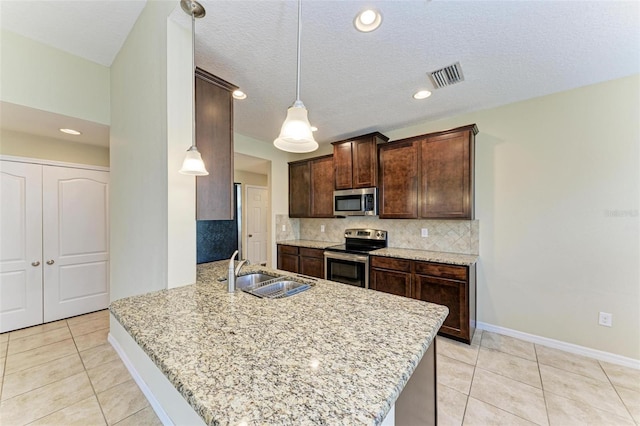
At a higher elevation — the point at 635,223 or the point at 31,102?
the point at 31,102

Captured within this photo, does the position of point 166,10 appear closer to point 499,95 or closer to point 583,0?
point 583,0

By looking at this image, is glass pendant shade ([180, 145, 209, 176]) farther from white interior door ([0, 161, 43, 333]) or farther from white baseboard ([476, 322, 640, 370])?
white baseboard ([476, 322, 640, 370])

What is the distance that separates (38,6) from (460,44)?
3105 millimetres

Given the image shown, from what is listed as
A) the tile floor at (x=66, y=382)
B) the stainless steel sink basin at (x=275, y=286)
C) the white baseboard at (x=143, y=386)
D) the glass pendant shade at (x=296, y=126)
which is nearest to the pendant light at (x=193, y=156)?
the glass pendant shade at (x=296, y=126)

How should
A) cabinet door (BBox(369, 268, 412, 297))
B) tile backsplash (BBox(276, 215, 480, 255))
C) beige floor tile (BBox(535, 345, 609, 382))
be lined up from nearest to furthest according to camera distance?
beige floor tile (BBox(535, 345, 609, 382))
cabinet door (BBox(369, 268, 412, 297))
tile backsplash (BBox(276, 215, 480, 255))

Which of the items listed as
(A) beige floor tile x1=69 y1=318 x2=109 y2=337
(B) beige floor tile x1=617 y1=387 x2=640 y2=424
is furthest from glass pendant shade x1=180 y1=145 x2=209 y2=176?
(B) beige floor tile x1=617 y1=387 x2=640 y2=424

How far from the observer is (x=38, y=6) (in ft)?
5.77

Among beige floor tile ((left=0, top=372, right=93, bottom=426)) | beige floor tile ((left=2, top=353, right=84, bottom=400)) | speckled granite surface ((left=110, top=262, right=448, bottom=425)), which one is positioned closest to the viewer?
speckled granite surface ((left=110, top=262, right=448, bottom=425))

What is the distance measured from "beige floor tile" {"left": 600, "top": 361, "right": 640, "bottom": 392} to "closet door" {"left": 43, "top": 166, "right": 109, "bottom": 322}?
224 inches

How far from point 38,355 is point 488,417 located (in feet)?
12.9

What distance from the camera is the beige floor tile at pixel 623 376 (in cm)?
195

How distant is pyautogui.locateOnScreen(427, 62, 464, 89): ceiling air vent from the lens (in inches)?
83.3

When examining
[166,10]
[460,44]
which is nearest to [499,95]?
[460,44]

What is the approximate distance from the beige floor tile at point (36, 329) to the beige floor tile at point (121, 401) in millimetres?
1808
